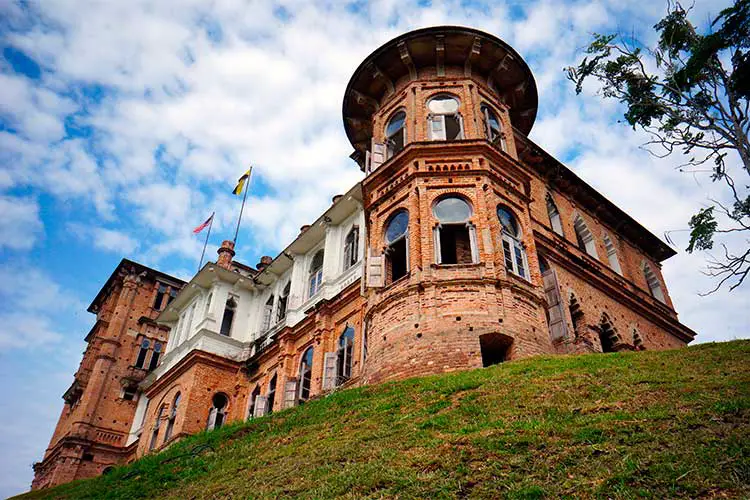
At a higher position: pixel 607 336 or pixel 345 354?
pixel 607 336

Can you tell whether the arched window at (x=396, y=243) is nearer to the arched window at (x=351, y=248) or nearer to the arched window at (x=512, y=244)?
the arched window at (x=512, y=244)

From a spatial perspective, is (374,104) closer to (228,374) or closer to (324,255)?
(324,255)

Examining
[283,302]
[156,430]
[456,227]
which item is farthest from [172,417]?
[456,227]

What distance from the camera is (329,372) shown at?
19.5 meters

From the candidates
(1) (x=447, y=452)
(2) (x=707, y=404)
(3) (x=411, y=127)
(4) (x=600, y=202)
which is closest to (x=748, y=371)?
(2) (x=707, y=404)

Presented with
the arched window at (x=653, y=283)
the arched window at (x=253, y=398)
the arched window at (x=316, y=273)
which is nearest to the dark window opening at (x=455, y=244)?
the arched window at (x=316, y=273)

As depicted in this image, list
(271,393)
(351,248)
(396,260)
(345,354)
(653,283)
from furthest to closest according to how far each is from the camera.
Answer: (653,283) → (271,393) → (351,248) → (345,354) → (396,260)

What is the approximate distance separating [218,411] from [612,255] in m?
18.2

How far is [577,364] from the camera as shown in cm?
1170

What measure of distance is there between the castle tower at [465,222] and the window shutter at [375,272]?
34mm

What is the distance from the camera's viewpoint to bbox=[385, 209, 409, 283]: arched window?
58.5ft

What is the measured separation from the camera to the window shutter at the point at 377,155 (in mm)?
20281

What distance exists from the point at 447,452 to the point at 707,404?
3.48 meters

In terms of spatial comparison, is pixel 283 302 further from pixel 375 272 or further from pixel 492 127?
pixel 492 127
